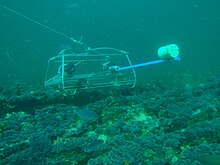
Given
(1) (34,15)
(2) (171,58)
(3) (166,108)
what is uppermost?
(1) (34,15)

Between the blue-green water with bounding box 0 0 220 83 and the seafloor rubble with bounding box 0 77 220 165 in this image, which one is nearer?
the seafloor rubble with bounding box 0 77 220 165

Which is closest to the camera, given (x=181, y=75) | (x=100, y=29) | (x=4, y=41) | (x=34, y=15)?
(x=181, y=75)

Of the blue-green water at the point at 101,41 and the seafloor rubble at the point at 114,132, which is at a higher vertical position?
the blue-green water at the point at 101,41

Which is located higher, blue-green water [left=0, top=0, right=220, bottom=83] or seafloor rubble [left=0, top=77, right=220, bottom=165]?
blue-green water [left=0, top=0, right=220, bottom=83]

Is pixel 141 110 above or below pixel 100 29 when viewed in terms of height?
below

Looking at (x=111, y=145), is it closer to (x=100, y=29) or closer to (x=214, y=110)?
(x=214, y=110)

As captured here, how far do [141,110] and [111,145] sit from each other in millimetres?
2236

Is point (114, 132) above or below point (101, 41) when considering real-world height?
below

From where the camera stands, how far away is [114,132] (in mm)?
5848

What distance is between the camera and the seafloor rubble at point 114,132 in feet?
15.8

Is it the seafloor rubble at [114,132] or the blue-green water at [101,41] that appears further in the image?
Result: the blue-green water at [101,41]

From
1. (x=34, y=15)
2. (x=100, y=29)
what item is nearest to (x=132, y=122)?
(x=100, y=29)

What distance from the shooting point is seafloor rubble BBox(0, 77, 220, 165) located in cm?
482

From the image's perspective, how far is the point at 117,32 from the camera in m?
47.4
